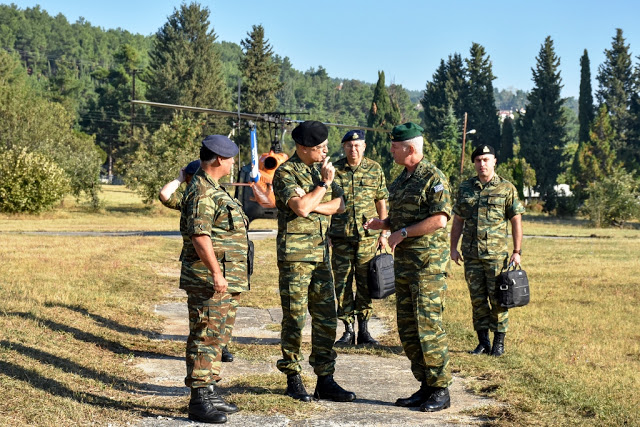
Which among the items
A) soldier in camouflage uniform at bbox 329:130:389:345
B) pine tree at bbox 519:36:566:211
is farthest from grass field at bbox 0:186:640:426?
pine tree at bbox 519:36:566:211

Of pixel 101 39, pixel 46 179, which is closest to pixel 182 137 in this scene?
pixel 46 179

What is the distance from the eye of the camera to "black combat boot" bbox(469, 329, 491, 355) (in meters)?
8.45

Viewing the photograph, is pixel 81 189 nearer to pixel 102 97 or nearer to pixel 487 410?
pixel 487 410

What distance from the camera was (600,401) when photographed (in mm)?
6453

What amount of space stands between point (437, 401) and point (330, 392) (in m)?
0.87

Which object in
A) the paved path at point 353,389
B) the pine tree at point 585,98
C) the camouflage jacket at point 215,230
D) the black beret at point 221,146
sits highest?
the pine tree at point 585,98

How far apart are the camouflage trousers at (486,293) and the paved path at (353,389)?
3.38ft

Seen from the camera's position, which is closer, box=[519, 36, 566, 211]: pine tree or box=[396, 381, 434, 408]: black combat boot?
box=[396, 381, 434, 408]: black combat boot

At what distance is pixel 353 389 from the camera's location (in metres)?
6.79

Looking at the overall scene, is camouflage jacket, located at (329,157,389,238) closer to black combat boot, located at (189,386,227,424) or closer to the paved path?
the paved path

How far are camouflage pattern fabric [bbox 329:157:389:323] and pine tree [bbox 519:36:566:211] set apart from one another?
5964cm

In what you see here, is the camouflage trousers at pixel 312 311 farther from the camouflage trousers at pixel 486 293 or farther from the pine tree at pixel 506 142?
the pine tree at pixel 506 142

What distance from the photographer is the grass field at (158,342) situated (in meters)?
6.05


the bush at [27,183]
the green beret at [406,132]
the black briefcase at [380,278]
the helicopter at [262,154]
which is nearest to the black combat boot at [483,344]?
the black briefcase at [380,278]
